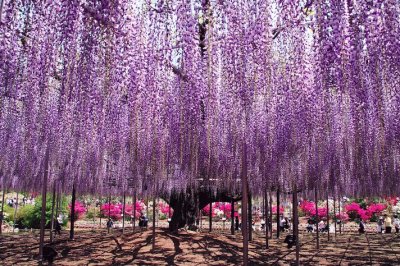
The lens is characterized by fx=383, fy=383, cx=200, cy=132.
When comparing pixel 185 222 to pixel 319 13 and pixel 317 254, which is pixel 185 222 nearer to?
pixel 317 254

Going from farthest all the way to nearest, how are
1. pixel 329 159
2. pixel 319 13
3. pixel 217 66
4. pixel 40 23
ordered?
pixel 329 159 → pixel 217 66 → pixel 40 23 → pixel 319 13

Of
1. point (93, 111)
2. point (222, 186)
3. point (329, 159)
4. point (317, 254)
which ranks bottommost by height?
point (317, 254)

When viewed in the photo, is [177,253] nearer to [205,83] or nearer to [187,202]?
[187,202]

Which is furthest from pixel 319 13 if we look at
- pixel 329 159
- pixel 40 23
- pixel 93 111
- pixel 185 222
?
pixel 185 222

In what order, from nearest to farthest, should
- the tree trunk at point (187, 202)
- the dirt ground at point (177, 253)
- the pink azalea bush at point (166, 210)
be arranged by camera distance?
the dirt ground at point (177, 253) < the tree trunk at point (187, 202) < the pink azalea bush at point (166, 210)

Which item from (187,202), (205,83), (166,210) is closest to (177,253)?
(187,202)

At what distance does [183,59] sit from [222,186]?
26.1ft

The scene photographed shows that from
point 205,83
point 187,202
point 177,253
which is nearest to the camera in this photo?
point 205,83

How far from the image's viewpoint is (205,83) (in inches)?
335

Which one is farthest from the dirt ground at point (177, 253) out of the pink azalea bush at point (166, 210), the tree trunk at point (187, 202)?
the pink azalea bush at point (166, 210)

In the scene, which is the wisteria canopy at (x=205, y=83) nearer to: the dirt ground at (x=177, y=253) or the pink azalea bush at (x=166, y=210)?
the dirt ground at (x=177, y=253)

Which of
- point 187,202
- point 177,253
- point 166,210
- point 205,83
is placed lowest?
point 166,210

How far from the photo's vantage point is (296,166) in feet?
36.7

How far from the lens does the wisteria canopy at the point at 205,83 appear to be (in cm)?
530
